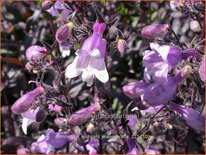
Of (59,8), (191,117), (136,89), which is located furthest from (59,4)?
(191,117)

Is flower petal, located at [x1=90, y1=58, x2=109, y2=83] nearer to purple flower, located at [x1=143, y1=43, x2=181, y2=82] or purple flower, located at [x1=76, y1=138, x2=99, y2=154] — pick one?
purple flower, located at [x1=143, y1=43, x2=181, y2=82]

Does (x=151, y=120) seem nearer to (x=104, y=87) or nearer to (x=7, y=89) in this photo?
(x=104, y=87)

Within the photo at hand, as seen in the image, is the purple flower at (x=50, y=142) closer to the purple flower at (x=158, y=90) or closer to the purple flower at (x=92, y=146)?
the purple flower at (x=92, y=146)

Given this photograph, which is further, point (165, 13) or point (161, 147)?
point (165, 13)

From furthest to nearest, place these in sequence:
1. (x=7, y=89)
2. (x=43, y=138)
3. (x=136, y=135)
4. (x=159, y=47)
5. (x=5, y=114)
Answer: (x=7, y=89), (x=5, y=114), (x=43, y=138), (x=136, y=135), (x=159, y=47)

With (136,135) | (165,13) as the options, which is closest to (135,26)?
(165,13)

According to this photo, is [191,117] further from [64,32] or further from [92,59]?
[64,32]

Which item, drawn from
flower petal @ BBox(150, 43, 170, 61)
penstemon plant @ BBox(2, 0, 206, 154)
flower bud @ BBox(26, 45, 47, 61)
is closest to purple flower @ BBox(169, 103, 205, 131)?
penstemon plant @ BBox(2, 0, 206, 154)
